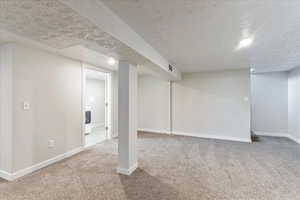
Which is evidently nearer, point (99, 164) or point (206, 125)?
point (99, 164)

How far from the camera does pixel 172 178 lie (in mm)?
2375

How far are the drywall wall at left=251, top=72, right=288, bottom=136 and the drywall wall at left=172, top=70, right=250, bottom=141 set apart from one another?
136cm

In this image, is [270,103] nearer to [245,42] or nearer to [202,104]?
[202,104]

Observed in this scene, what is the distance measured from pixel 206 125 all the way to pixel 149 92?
8.15 ft

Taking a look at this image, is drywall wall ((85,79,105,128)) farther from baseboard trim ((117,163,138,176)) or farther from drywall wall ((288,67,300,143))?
drywall wall ((288,67,300,143))

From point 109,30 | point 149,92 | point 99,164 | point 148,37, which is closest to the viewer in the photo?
point 109,30

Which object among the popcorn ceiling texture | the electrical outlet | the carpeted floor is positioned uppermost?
the popcorn ceiling texture

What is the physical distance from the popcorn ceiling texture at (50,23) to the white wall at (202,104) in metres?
3.87

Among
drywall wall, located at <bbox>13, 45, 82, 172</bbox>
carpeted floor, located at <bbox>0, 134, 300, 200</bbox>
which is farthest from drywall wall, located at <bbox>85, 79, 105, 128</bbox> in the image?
carpeted floor, located at <bbox>0, 134, 300, 200</bbox>

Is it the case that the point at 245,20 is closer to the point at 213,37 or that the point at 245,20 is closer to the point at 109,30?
the point at 213,37

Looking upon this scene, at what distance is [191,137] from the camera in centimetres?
499

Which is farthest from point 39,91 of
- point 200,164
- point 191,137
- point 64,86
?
point 191,137

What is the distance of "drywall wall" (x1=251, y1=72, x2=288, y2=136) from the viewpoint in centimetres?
511

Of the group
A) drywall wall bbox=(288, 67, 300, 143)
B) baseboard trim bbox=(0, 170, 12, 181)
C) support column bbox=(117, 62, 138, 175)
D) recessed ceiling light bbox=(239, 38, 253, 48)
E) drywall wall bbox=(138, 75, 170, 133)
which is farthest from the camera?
drywall wall bbox=(138, 75, 170, 133)
